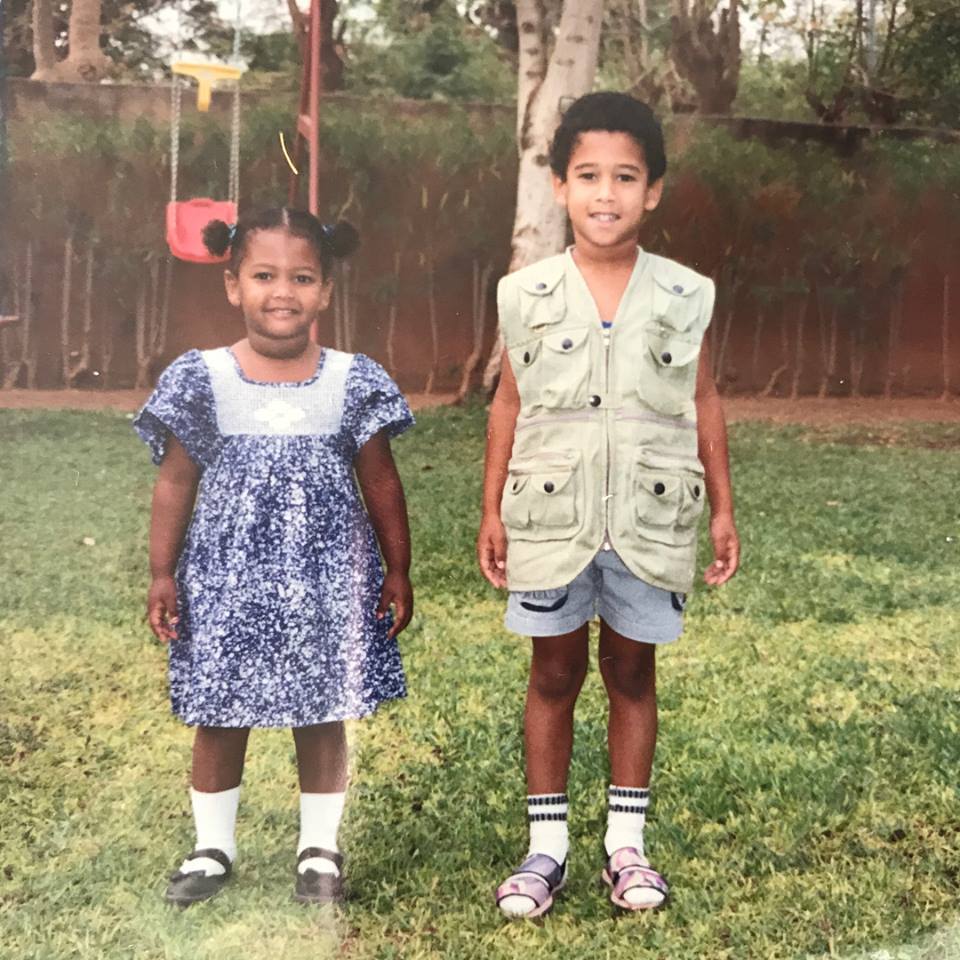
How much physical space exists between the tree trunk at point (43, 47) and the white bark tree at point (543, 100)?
879mm

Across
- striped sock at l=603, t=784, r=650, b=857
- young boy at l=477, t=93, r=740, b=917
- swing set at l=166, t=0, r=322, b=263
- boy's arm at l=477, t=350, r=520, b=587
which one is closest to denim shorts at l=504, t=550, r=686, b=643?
young boy at l=477, t=93, r=740, b=917

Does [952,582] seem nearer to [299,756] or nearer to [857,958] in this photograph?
[857,958]

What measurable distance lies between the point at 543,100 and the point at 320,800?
1.36m

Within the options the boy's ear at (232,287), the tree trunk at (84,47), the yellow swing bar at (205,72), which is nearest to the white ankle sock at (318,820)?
the boy's ear at (232,287)

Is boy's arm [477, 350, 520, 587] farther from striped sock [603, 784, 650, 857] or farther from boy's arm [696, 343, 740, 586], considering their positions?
striped sock [603, 784, 650, 857]

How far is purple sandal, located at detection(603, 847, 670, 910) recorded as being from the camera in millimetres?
2355

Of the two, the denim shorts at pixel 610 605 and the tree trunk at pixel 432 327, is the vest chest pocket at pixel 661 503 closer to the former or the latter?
the denim shorts at pixel 610 605

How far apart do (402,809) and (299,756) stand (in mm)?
272

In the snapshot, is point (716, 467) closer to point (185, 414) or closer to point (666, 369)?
point (666, 369)

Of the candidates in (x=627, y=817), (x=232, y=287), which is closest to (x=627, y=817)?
(x=627, y=817)

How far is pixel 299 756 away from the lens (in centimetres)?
236

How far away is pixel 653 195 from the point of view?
7.51ft

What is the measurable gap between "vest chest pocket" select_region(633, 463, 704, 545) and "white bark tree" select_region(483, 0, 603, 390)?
386 millimetres

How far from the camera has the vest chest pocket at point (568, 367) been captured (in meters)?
2.23
